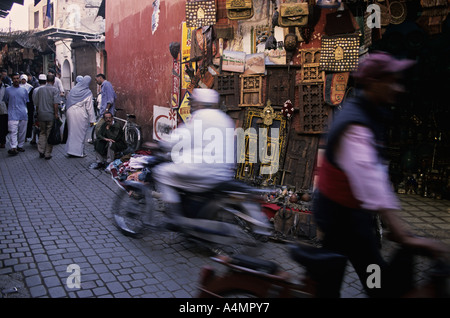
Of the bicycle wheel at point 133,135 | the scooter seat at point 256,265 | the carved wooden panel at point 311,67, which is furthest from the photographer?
the bicycle wheel at point 133,135

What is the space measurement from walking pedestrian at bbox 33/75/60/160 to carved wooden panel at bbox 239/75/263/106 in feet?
16.5

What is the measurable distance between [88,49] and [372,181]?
71.1 feet

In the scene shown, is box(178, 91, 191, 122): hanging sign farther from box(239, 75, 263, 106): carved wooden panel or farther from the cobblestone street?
the cobblestone street

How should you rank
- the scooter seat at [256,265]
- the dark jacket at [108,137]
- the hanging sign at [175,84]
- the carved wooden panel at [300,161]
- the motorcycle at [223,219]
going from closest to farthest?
1. the scooter seat at [256,265]
2. the motorcycle at [223,219]
3. the carved wooden panel at [300,161]
4. the dark jacket at [108,137]
5. the hanging sign at [175,84]

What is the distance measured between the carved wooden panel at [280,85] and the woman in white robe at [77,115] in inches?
201

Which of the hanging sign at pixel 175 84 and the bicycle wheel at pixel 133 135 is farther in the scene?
the bicycle wheel at pixel 133 135

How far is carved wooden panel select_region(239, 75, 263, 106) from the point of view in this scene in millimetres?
7613

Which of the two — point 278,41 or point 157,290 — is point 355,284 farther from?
point 278,41

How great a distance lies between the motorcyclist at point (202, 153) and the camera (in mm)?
4172

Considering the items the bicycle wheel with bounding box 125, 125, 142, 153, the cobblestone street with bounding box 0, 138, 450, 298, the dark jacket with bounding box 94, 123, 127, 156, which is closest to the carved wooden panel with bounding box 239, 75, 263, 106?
the dark jacket with bounding box 94, 123, 127, 156

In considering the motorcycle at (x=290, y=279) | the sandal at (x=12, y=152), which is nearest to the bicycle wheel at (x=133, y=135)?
the sandal at (x=12, y=152)

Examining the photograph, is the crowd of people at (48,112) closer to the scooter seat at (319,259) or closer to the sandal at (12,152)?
the sandal at (12,152)

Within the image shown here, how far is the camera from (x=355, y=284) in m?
3.93

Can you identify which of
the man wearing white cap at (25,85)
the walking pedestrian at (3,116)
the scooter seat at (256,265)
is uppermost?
the man wearing white cap at (25,85)
